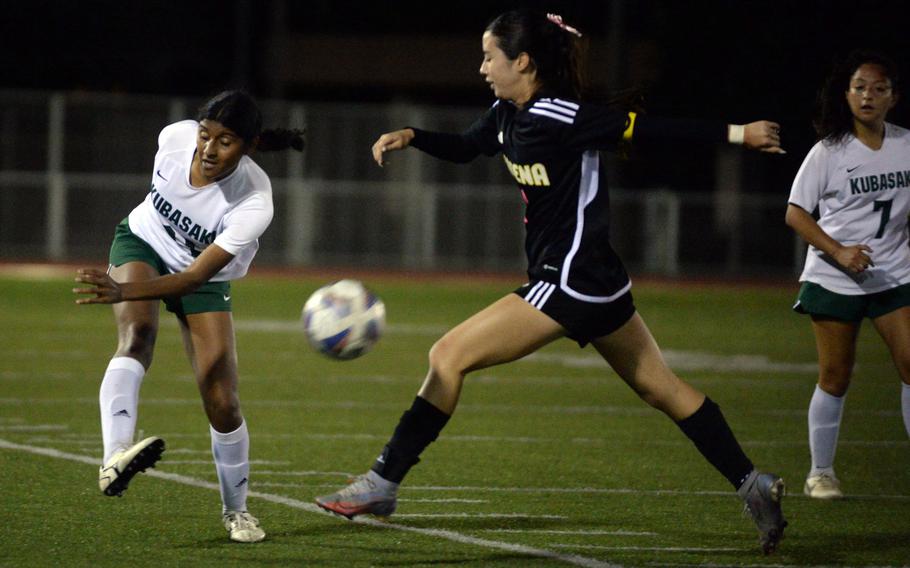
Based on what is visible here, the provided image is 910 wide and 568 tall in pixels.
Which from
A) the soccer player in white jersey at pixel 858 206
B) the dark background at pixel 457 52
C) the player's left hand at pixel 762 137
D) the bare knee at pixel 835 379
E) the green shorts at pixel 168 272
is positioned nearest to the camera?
the player's left hand at pixel 762 137

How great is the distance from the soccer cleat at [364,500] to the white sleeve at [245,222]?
1.05m

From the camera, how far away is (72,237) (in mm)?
28250

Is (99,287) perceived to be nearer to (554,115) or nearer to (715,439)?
(554,115)

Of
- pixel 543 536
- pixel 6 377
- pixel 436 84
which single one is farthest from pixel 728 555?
pixel 436 84

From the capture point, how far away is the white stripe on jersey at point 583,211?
604cm

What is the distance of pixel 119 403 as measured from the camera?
617 centimetres

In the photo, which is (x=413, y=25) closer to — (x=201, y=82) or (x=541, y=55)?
(x=201, y=82)

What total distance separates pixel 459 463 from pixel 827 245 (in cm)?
257

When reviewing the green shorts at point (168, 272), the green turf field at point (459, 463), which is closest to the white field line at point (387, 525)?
the green turf field at point (459, 463)

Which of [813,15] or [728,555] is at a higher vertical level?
[813,15]

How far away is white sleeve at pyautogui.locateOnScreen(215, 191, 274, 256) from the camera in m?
6.23

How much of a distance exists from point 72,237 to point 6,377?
16.0 metres

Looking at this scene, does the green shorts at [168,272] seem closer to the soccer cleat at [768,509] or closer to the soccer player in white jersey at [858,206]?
the soccer cleat at [768,509]

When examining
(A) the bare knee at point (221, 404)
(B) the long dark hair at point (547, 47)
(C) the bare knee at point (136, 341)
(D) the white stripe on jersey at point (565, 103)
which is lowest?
(A) the bare knee at point (221, 404)
